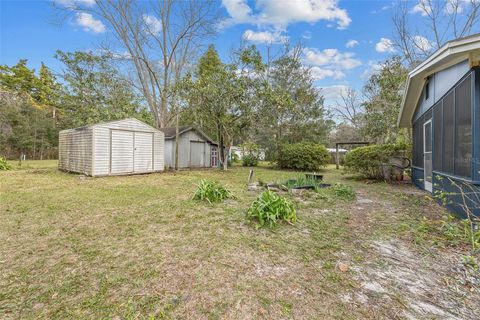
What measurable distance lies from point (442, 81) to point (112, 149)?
11.2 metres

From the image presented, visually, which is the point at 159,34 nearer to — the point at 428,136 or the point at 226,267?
the point at 428,136

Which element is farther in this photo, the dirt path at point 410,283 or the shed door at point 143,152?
the shed door at point 143,152

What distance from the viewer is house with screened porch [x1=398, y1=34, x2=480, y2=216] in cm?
348

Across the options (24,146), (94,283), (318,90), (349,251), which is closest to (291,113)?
(318,90)

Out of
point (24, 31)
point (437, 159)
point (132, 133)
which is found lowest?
point (437, 159)

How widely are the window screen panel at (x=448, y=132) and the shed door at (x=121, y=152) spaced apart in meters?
10.9

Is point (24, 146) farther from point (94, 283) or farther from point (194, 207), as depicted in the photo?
point (94, 283)

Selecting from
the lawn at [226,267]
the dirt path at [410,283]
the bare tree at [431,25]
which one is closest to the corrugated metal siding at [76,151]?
the lawn at [226,267]

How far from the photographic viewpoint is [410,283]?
2.07m

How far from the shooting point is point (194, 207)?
471 cm

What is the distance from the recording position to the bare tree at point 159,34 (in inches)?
591

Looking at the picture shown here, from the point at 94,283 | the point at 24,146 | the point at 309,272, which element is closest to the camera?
the point at 94,283

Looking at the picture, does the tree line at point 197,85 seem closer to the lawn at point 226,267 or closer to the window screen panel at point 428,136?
the window screen panel at point 428,136

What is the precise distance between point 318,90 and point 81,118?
1945 centimetres
